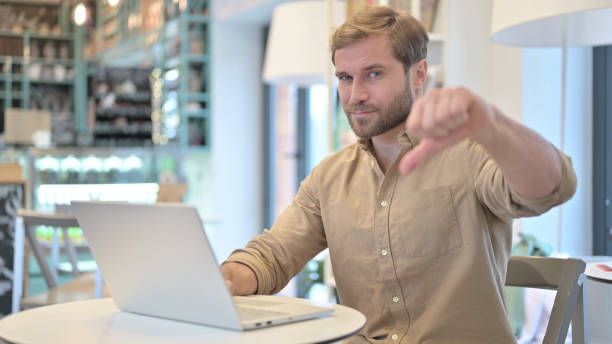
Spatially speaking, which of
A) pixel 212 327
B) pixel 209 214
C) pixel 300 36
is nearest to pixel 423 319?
pixel 212 327

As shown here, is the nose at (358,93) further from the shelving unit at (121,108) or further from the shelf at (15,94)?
the shelf at (15,94)

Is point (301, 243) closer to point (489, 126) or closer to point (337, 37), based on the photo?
point (337, 37)

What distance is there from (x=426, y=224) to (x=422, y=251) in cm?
5

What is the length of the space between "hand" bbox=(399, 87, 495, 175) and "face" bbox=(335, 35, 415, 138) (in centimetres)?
54

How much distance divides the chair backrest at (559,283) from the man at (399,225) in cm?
10

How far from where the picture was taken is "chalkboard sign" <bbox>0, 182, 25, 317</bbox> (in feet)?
13.6

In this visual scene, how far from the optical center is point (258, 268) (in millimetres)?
1483

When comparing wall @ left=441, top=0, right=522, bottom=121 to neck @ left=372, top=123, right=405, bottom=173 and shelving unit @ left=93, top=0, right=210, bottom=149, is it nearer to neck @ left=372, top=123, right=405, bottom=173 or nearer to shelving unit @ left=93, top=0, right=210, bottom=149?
neck @ left=372, top=123, right=405, bottom=173

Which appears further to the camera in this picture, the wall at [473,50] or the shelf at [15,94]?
the shelf at [15,94]

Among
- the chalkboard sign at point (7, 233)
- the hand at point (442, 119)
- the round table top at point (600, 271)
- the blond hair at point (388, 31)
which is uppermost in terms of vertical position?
the blond hair at point (388, 31)

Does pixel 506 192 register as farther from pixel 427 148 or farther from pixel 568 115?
pixel 568 115

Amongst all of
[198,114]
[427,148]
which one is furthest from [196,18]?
[427,148]

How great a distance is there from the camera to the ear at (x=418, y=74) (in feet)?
5.06

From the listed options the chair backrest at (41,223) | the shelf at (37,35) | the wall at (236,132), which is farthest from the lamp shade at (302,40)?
the shelf at (37,35)
